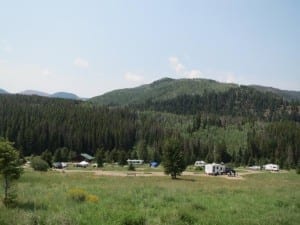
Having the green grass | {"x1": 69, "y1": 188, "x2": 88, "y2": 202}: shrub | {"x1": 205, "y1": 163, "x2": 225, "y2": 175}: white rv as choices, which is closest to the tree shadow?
the green grass

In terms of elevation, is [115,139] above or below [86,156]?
above

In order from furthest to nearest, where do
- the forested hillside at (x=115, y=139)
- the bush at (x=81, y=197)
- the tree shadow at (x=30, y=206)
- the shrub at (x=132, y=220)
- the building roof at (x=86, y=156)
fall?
the building roof at (x=86, y=156), the forested hillside at (x=115, y=139), the bush at (x=81, y=197), the tree shadow at (x=30, y=206), the shrub at (x=132, y=220)

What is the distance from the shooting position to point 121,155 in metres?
107

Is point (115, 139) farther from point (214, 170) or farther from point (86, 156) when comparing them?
point (214, 170)

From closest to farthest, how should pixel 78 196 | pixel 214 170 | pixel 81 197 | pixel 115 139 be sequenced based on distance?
1. pixel 78 196
2. pixel 81 197
3. pixel 214 170
4. pixel 115 139

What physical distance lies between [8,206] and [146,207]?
6445 mm

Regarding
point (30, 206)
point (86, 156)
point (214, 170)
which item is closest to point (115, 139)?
point (86, 156)

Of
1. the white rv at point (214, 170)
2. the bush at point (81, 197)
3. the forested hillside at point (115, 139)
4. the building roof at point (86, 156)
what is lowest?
the white rv at point (214, 170)

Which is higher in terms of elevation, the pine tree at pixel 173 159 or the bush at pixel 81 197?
the pine tree at pixel 173 159

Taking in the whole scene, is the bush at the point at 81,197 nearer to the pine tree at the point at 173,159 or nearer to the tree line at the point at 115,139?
the pine tree at the point at 173,159

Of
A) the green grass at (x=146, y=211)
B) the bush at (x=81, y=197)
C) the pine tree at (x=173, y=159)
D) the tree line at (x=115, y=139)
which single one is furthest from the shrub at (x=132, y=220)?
the tree line at (x=115, y=139)

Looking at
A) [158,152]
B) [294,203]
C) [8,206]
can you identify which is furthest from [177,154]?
[158,152]

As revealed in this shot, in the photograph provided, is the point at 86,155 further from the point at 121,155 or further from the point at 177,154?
the point at 177,154

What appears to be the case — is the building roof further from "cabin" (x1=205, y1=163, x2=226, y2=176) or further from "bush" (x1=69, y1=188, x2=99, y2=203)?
"bush" (x1=69, y1=188, x2=99, y2=203)
